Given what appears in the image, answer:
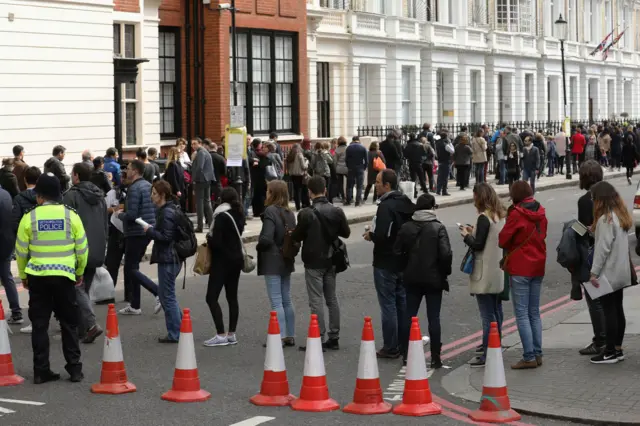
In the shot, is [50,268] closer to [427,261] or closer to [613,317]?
[427,261]

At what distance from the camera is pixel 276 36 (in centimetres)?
3381

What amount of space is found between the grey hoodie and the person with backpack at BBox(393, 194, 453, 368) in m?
3.55

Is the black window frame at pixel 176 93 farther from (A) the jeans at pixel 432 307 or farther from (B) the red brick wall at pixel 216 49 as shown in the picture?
(A) the jeans at pixel 432 307

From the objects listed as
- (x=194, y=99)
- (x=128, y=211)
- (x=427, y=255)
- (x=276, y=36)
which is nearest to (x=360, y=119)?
(x=276, y=36)

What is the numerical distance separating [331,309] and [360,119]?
2853 cm

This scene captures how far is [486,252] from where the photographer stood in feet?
39.1

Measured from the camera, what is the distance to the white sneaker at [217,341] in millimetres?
13312

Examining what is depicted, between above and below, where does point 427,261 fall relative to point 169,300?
above

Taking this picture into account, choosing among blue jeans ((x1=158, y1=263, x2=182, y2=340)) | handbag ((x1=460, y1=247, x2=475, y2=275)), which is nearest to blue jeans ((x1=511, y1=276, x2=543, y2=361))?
handbag ((x1=460, y1=247, x2=475, y2=275))

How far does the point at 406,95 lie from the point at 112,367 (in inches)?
1347

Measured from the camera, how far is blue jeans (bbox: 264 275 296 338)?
43.3ft

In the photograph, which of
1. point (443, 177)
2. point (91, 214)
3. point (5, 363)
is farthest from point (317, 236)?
point (443, 177)

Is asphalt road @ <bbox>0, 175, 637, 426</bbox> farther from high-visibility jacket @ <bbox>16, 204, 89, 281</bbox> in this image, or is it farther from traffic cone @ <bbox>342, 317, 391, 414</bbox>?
high-visibility jacket @ <bbox>16, 204, 89, 281</bbox>

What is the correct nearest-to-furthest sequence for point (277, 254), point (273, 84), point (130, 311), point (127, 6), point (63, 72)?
point (277, 254) < point (130, 311) < point (63, 72) < point (127, 6) < point (273, 84)
